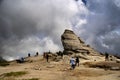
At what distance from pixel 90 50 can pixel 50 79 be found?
64272 millimetres

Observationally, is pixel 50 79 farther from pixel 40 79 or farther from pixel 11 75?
pixel 11 75

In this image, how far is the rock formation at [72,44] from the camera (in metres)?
105

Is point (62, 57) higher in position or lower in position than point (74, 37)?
lower

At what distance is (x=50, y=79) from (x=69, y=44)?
59386 millimetres

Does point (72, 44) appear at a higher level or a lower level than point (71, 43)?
lower

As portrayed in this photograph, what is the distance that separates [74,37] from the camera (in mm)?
109812

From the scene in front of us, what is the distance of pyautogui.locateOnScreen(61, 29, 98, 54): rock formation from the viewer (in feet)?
344

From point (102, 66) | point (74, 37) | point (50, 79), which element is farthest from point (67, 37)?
point (50, 79)

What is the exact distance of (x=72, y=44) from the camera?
349 ft

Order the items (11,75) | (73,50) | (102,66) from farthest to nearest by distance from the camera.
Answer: (73,50)
(102,66)
(11,75)

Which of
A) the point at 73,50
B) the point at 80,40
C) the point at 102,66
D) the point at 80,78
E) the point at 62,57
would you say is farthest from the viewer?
the point at 80,40

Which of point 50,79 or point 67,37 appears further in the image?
point 67,37

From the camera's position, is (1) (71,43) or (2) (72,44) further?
(1) (71,43)

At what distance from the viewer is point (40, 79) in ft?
155
